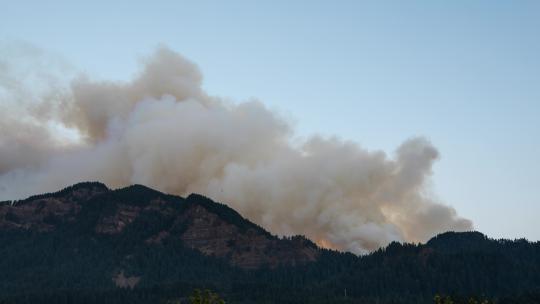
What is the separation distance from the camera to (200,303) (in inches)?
3625

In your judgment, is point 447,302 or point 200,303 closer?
point 200,303

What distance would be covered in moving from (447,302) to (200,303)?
4421cm

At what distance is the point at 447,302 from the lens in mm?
111312
